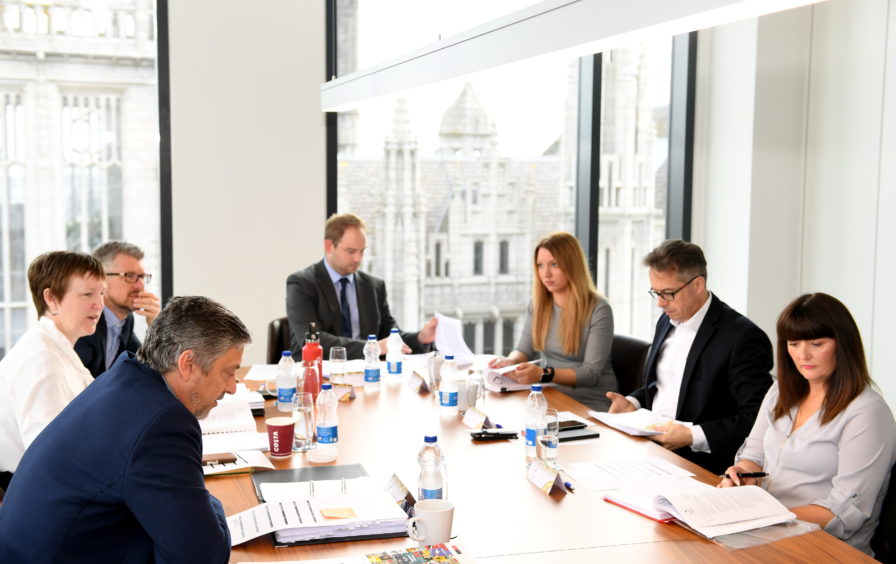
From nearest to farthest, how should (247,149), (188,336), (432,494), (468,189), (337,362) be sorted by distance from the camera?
(188,336)
(432,494)
(337,362)
(247,149)
(468,189)

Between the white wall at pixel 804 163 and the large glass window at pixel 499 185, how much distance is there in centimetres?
43

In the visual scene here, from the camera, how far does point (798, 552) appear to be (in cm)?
202

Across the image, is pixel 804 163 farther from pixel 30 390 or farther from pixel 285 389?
pixel 30 390

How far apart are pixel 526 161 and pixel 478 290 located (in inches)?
36.0

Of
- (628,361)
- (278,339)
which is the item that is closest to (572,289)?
(628,361)

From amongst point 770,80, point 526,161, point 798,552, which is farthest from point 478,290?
point 798,552

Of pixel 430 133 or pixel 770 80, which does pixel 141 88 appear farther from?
pixel 770 80

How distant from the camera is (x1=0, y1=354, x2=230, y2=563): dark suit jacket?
1701 millimetres

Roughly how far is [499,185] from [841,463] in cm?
→ 366

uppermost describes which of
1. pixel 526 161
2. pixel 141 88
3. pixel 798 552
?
pixel 141 88

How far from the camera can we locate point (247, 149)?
197 inches

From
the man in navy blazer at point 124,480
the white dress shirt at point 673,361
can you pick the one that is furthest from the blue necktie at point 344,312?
the man in navy blazer at point 124,480

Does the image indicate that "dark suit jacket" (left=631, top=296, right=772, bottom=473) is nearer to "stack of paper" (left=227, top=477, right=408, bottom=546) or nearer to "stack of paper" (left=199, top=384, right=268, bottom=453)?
"stack of paper" (left=227, top=477, right=408, bottom=546)

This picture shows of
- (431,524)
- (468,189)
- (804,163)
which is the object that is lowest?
(431,524)
